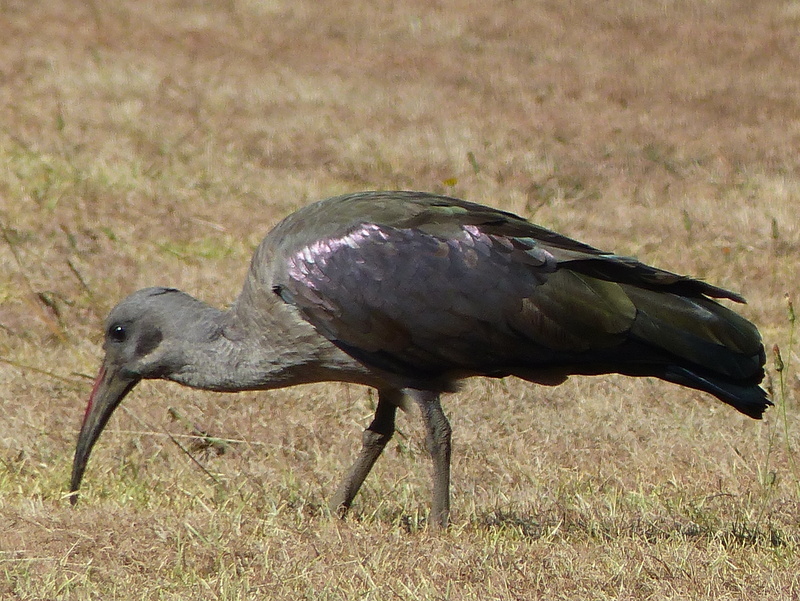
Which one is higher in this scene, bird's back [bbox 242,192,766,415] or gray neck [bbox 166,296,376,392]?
bird's back [bbox 242,192,766,415]

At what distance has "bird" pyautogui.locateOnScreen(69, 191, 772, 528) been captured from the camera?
475 cm

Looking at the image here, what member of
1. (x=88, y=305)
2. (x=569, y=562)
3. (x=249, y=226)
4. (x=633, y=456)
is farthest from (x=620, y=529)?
(x=249, y=226)

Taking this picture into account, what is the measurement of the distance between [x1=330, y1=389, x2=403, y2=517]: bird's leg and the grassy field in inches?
5.0

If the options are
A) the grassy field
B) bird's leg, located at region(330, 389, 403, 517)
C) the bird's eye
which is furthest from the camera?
the bird's eye

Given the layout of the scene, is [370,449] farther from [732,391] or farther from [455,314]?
[732,391]

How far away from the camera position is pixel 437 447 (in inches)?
195

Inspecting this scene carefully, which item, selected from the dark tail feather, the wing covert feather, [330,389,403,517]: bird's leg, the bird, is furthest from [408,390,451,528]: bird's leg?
the dark tail feather

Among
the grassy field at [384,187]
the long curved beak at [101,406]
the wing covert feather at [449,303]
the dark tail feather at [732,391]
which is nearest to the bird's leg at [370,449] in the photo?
the grassy field at [384,187]

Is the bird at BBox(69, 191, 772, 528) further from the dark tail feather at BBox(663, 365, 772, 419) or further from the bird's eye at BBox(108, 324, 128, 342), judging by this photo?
the bird's eye at BBox(108, 324, 128, 342)

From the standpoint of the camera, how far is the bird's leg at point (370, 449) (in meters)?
5.18

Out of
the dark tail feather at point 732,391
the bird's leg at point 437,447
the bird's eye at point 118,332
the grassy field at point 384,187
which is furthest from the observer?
the bird's eye at point 118,332

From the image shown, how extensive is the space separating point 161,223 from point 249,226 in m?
0.61

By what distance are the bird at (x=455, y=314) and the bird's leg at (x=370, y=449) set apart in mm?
304

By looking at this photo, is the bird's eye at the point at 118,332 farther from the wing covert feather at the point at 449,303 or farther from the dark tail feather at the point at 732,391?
the dark tail feather at the point at 732,391
